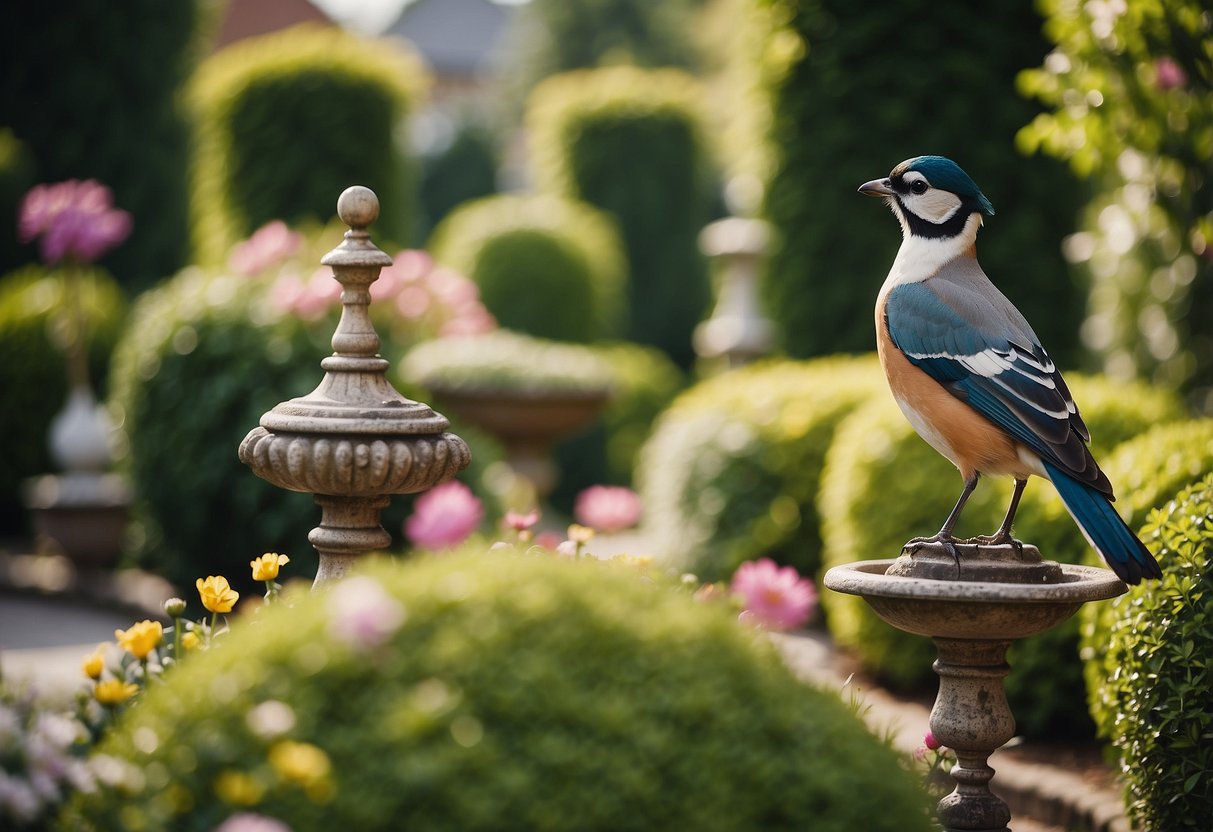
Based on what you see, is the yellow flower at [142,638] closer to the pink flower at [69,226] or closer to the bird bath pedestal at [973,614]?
the bird bath pedestal at [973,614]

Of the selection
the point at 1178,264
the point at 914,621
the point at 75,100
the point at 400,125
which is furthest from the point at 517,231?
the point at 914,621

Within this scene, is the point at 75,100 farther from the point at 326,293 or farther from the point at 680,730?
the point at 680,730

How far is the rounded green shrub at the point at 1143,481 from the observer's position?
13.6 feet

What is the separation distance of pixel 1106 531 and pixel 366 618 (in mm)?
1953

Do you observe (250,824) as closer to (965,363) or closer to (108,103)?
(965,363)

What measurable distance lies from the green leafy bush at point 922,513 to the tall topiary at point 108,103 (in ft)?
38.5

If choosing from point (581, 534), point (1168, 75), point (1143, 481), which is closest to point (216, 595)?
point (581, 534)

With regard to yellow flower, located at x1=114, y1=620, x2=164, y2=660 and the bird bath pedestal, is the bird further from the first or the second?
yellow flower, located at x1=114, y1=620, x2=164, y2=660

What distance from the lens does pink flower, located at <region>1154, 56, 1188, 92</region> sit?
5117 mm

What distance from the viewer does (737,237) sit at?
11.8 meters

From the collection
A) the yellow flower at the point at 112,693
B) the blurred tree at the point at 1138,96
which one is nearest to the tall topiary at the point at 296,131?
the blurred tree at the point at 1138,96

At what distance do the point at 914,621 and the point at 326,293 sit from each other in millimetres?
Answer: 4318

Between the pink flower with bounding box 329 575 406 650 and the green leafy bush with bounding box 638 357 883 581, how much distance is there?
512 centimetres

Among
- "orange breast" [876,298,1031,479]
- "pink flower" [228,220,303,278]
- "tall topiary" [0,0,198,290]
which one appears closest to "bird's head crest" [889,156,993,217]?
"orange breast" [876,298,1031,479]
